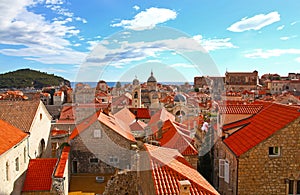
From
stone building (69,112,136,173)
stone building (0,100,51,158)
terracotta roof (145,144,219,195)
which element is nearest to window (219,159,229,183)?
terracotta roof (145,144,219,195)

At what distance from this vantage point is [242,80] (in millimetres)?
97250

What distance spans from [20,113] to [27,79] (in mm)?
110676

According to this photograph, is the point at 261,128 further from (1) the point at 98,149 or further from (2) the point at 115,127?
(1) the point at 98,149

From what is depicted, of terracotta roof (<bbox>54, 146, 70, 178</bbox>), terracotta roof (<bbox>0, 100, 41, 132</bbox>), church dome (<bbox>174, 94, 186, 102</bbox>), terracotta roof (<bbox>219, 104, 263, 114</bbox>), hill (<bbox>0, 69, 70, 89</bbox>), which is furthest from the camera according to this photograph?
hill (<bbox>0, 69, 70, 89</bbox>)

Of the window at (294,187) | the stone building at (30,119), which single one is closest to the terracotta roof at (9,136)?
the stone building at (30,119)

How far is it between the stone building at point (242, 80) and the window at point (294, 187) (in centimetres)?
8686

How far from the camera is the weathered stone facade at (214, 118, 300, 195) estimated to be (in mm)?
9984

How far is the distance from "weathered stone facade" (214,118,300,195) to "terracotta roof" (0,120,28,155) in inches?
402

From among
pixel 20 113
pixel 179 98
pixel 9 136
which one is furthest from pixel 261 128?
pixel 179 98

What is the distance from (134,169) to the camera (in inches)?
345

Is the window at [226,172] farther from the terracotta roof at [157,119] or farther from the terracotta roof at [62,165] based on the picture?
the terracotta roof at [62,165]

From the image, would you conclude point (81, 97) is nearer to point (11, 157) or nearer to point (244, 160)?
point (11, 157)

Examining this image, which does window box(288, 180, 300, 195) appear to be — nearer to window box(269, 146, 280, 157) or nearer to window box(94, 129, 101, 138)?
window box(269, 146, 280, 157)

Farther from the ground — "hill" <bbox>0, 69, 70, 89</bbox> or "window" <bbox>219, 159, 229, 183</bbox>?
"hill" <bbox>0, 69, 70, 89</bbox>
